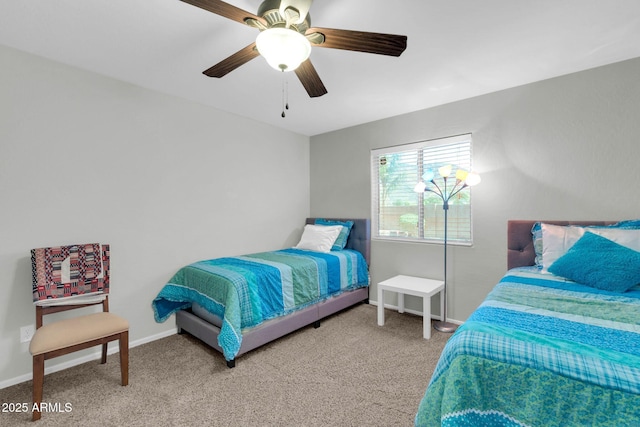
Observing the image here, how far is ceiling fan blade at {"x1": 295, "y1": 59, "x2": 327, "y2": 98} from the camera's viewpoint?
73.9 inches

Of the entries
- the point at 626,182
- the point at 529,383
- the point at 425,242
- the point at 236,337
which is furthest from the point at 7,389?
the point at 626,182

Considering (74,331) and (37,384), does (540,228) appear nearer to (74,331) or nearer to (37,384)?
(74,331)

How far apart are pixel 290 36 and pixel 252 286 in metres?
1.92

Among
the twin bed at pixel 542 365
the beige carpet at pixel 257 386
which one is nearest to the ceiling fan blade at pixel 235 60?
the twin bed at pixel 542 365

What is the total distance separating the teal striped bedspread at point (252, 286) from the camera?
7.89 feet

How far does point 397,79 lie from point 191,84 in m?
1.94

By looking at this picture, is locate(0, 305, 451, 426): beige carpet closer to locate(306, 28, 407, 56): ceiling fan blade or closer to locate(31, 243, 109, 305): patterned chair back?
locate(31, 243, 109, 305): patterned chair back

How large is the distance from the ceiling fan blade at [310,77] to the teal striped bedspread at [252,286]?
1.63 m

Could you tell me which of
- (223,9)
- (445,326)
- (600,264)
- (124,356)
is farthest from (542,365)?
(124,356)

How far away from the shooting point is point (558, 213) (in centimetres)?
264

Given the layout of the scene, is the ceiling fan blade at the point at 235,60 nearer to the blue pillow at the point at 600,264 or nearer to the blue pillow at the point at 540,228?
the blue pillow at the point at 600,264

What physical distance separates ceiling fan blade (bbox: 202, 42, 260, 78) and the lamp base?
304cm

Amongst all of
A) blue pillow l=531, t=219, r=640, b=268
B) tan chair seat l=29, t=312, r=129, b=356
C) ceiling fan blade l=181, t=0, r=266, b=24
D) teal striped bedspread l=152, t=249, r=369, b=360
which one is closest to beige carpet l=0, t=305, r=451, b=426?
teal striped bedspread l=152, t=249, r=369, b=360

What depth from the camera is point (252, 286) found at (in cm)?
253
